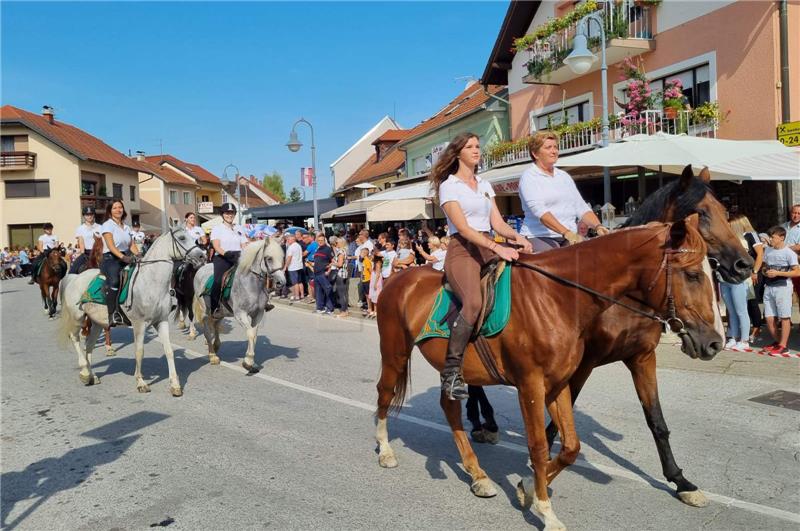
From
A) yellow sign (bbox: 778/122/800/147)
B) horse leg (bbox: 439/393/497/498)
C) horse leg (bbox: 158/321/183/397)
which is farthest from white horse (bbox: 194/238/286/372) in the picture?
yellow sign (bbox: 778/122/800/147)

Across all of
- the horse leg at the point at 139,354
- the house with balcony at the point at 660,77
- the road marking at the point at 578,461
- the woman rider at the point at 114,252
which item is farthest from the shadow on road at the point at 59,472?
the house with balcony at the point at 660,77

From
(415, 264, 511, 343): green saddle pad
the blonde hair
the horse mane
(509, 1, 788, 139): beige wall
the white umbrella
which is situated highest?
(509, 1, 788, 139): beige wall

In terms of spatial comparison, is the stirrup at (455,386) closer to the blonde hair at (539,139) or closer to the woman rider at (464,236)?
the woman rider at (464,236)

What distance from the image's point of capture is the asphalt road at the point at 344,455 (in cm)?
391

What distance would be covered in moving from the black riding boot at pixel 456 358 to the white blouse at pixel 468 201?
0.75m

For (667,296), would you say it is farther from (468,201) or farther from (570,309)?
(468,201)

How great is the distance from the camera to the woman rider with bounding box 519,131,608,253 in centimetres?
473

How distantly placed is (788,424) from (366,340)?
7119 millimetres

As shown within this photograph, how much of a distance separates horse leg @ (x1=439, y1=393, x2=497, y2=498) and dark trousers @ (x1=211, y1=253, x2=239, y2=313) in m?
5.63

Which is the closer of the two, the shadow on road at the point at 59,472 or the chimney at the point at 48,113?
the shadow on road at the point at 59,472

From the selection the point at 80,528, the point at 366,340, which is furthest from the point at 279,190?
the point at 80,528

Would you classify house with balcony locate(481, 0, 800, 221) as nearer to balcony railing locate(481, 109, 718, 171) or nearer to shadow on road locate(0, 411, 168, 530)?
balcony railing locate(481, 109, 718, 171)

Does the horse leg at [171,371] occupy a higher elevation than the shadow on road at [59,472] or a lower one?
higher

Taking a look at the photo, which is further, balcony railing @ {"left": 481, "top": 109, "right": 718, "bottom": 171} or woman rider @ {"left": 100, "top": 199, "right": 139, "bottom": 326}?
balcony railing @ {"left": 481, "top": 109, "right": 718, "bottom": 171}
